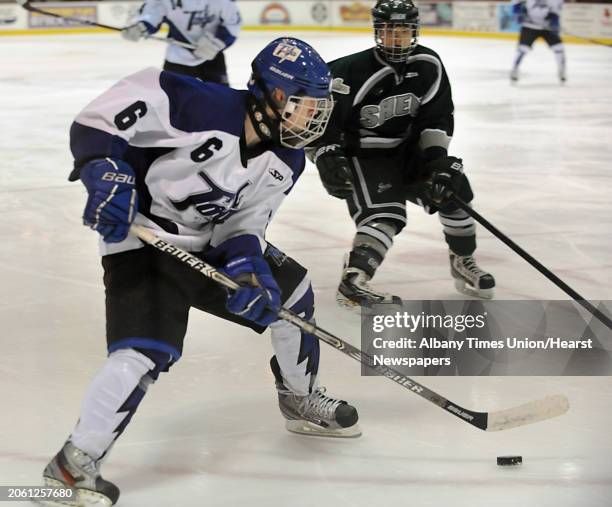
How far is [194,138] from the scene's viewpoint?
7.27ft

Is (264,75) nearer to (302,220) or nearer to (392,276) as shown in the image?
(392,276)

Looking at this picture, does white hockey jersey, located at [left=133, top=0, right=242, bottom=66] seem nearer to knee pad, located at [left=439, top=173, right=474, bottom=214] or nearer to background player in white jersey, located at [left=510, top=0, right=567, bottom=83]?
knee pad, located at [left=439, top=173, right=474, bottom=214]

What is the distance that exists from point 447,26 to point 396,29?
42.9 feet

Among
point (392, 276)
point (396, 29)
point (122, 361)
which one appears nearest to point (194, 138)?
point (122, 361)

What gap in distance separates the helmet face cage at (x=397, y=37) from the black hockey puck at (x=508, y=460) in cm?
155

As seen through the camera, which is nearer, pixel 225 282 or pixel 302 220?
pixel 225 282

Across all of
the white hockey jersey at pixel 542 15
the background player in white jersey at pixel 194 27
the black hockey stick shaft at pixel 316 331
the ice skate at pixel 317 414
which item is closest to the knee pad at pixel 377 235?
the ice skate at pixel 317 414

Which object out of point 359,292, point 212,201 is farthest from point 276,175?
point 359,292

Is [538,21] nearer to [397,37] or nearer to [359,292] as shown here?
[397,37]

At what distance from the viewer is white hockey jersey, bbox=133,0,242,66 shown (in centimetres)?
630

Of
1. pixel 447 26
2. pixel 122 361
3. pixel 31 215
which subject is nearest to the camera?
pixel 122 361

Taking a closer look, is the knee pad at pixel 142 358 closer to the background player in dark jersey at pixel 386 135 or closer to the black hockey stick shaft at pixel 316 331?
the black hockey stick shaft at pixel 316 331

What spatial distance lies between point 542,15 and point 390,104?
757cm

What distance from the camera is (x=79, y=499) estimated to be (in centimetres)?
214
